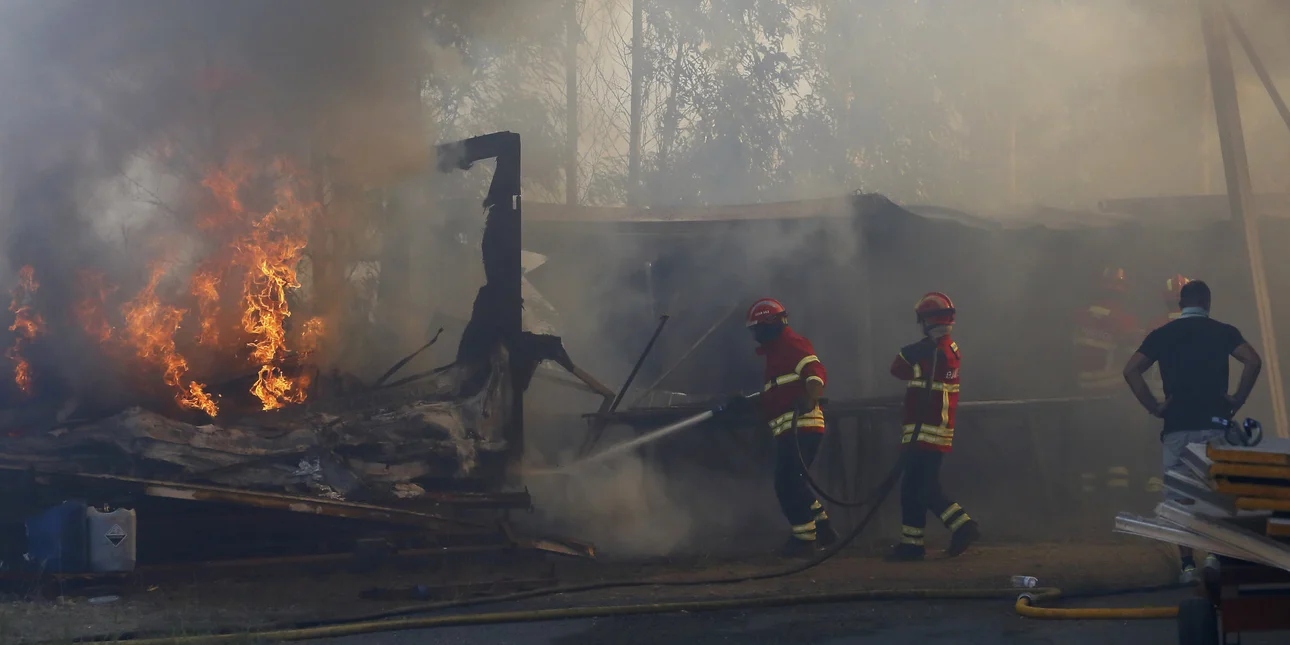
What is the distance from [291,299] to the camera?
891cm

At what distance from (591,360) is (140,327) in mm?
4066

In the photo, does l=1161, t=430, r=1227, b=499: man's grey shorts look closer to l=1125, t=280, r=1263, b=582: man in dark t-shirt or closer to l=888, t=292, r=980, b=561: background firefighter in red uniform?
l=1125, t=280, r=1263, b=582: man in dark t-shirt

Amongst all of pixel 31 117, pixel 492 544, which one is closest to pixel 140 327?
pixel 31 117

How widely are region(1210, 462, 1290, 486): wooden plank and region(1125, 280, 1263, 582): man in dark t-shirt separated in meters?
2.67

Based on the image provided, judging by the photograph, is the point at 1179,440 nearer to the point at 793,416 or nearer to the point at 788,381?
the point at 793,416

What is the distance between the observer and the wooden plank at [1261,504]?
3.80 metres

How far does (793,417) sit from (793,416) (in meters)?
0.01

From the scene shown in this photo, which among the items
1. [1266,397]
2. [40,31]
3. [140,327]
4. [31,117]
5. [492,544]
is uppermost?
[40,31]

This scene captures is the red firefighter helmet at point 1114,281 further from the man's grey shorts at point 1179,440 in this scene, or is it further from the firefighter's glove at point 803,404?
the man's grey shorts at point 1179,440

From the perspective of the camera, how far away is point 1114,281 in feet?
34.3

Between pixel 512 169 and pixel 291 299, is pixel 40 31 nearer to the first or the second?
pixel 291 299

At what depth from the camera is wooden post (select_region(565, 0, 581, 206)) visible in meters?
16.8

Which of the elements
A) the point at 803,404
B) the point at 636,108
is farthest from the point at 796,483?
the point at 636,108

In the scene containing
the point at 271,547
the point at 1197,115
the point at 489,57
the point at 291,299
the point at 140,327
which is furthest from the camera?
the point at 1197,115
